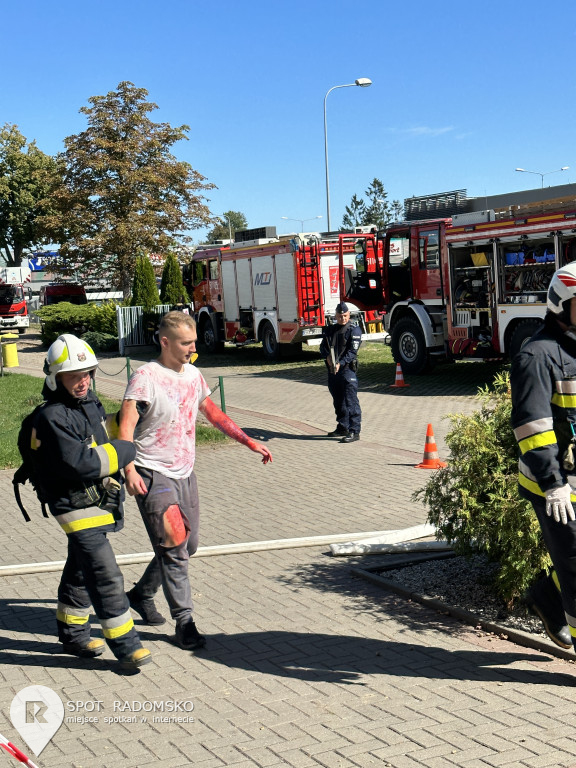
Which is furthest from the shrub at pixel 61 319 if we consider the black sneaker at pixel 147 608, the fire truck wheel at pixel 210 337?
the black sneaker at pixel 147 608

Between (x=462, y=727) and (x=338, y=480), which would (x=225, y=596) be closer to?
(x=462, y=727)

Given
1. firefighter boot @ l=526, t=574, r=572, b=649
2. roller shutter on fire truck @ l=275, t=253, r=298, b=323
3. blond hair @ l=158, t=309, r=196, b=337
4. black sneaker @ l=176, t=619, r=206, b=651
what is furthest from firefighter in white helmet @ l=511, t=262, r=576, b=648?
roller shutter on fire truck @ l=275, t=253, r=298, b=323

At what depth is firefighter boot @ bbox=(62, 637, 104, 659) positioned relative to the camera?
195 inches

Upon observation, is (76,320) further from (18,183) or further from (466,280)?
(18,183)

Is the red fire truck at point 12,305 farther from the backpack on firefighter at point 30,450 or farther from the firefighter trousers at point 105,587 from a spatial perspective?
the firefighter trousers at point 105,587

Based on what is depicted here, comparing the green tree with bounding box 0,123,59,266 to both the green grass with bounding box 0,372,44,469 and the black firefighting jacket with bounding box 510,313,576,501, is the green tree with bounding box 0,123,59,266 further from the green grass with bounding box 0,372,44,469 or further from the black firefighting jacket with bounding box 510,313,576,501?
the black firefighting jacket with bounding box 510,313,576,501

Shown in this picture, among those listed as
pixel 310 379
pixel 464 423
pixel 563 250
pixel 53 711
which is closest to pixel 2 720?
pixel 53 711

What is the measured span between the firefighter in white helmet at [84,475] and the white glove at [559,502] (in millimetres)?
2115

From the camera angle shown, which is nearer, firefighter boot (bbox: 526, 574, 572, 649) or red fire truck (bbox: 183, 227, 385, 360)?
firefighter boot (bbox: 526, 574, 572, 649)

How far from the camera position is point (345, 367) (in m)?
11.7

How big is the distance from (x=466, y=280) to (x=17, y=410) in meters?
8.53

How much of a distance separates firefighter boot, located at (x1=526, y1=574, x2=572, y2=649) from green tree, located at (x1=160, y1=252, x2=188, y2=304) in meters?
27.5

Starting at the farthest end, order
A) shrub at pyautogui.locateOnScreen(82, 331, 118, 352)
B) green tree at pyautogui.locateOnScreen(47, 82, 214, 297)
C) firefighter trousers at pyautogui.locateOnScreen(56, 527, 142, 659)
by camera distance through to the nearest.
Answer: green tree at pyautogui.locateOnScreen(47, 82, 214, 297) < shrub at pyautogui.locateOnScreen(82, 331, 118, 352) < firefighter trousers at pyautogui.locateOnScreen(56, 527, 142, 659)

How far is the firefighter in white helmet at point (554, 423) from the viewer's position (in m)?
3.99
